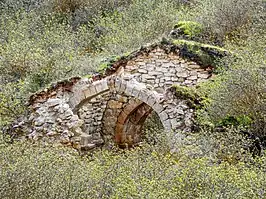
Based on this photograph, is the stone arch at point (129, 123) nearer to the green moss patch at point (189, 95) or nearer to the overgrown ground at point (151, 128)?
the overgrown ground at point (151, 128)

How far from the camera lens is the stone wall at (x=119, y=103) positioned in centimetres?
1134

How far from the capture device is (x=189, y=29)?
46.5 ft

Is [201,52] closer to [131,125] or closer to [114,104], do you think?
[114,104]

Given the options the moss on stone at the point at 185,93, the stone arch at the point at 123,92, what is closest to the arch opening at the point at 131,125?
the stone arch at the point at 123,92

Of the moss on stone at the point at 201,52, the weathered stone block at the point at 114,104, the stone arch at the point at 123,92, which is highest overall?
the moss on stone at the point at 201,52

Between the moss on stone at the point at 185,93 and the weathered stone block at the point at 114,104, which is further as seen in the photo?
the weathered stone block at the point at 114,104

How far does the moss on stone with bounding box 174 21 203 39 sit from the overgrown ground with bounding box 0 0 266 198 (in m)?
0.03

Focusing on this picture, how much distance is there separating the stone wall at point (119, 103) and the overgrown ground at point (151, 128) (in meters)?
0.64

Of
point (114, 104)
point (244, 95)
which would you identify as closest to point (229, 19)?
point (114, 104)

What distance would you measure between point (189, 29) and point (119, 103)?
2.69 metres

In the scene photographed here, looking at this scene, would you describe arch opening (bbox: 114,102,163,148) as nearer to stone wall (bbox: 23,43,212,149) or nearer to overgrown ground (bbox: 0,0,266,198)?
stone wall (bbox: 23,43,212,149)

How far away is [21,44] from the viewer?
49.5 ft

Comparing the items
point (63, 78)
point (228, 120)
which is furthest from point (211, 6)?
point (228, 120)

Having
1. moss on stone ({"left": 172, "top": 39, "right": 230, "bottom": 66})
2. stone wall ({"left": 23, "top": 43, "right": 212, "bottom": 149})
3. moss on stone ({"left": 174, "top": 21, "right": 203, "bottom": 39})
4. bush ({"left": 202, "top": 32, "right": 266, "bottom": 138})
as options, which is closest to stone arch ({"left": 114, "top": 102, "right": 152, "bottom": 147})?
stone wall ({"left": 23, "top": 43, "right": 212, "bottom": 149})
